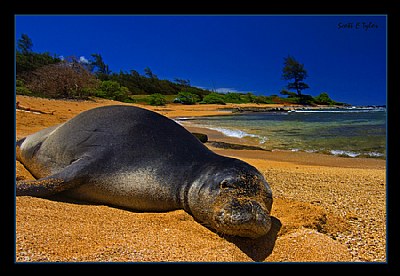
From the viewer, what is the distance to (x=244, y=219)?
2.79 metres

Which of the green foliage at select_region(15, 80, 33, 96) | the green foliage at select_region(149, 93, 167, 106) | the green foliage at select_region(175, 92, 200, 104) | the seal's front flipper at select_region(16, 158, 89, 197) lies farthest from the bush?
the seal's front flipper at select_region(16, 158, 89, 197)

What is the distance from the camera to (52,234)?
9.34 ft

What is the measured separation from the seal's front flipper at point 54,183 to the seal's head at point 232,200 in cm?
139

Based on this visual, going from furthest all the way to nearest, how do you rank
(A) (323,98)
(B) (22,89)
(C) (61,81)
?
(C) (61,81) < (B) (22,89) < (A) (323,98)

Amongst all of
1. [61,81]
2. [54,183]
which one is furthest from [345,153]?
[61,81]

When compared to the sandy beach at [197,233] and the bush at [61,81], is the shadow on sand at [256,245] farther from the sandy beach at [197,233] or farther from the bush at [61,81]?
the bush at [61,81]

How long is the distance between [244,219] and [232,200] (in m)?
0.22

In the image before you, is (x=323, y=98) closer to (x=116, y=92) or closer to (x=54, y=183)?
(x=54, y=183)

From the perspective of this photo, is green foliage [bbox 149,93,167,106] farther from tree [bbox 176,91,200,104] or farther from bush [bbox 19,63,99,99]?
bush [bbox 19,63,99,99]

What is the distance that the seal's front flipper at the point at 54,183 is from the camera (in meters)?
3.90

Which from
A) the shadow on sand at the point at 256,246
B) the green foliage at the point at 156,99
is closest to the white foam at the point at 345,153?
the green foliage at the point at 156,99

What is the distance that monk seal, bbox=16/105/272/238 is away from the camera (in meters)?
3.06
